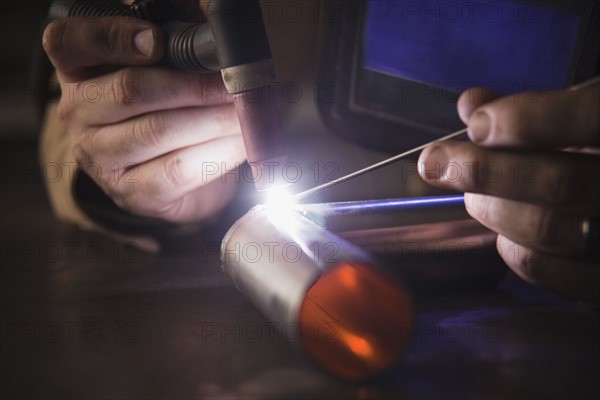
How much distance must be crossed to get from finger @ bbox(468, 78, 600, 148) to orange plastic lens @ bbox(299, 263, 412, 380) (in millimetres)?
179

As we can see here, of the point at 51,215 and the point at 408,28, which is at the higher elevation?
the point at 408,28

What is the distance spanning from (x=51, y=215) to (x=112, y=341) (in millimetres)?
713

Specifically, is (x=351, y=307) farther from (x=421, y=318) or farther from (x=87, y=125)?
(x=87, y=125)

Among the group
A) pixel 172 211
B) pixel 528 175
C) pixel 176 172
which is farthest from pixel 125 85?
pixel 528 175

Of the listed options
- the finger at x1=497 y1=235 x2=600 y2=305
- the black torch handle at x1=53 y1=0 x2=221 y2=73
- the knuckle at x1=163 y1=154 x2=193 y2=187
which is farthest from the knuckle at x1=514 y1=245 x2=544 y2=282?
the knuckle at x1=163 y1=154 x2=193 y2=187

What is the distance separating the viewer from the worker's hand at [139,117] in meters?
0.86

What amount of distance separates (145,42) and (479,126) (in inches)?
18.6

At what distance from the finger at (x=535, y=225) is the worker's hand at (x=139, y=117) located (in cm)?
42

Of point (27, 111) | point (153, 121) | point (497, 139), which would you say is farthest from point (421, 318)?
point (27, 111)

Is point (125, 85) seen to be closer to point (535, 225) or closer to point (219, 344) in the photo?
point (219, 344)

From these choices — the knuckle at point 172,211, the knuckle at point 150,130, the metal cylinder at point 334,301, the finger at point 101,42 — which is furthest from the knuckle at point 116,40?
the metal cylinder at point 334,301

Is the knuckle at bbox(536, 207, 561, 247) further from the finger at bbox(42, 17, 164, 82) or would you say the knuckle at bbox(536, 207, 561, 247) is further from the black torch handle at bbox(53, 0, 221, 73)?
the finger at bbox(42, 17, 164, 82)

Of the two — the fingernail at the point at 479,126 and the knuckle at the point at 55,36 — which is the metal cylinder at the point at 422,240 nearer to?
the fingernail at the point at 479,126

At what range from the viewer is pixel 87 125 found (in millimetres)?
1014
